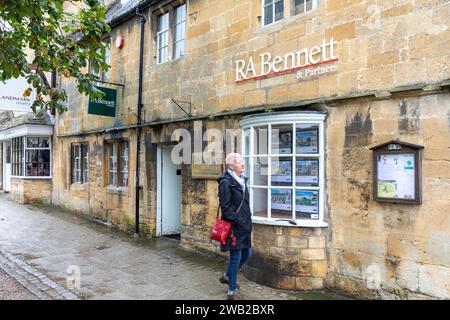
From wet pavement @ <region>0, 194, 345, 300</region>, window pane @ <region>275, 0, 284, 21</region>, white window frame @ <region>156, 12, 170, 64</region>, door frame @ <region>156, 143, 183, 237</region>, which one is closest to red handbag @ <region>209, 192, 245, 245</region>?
wet pavement @ <region>0, 194, 345, 300</region>

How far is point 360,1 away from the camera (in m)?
5.59

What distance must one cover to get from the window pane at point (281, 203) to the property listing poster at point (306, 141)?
0.68m

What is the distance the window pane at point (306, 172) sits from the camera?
19.8 ft

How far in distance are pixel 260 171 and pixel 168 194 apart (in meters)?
3.94

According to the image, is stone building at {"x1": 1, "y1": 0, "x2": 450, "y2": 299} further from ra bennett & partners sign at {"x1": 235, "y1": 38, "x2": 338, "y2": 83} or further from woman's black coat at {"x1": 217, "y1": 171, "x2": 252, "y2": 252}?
woman's black coat at {"x1": 217, "y1": 171, "x2": 252, "y2": 252}

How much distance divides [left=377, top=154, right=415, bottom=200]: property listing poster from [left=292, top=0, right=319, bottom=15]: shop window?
104 inches

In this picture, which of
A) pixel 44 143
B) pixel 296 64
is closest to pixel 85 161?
pixel 44 143

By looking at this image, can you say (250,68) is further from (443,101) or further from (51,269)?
(51,269)

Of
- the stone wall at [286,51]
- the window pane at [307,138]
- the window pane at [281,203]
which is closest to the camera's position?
the stone wall at [286,51]

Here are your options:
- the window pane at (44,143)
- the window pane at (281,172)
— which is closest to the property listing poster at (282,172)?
the window pane at (281,172)

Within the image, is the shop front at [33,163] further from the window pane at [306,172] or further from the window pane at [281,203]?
the window pane at [306,172]

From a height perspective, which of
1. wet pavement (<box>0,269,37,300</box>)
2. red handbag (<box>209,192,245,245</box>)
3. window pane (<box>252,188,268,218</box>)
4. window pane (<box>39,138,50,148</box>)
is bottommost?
wet pavement (<box>0,269,37,300</box>)

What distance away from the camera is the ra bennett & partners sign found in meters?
5.94
